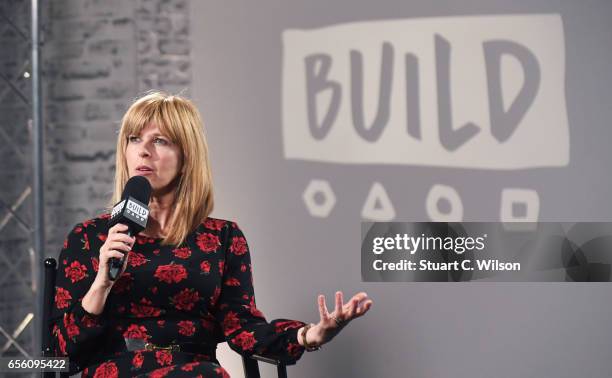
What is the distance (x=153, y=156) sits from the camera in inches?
89.9

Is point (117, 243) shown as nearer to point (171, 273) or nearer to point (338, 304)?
point (171, 273)

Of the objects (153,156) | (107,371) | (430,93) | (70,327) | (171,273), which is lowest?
(107,371)

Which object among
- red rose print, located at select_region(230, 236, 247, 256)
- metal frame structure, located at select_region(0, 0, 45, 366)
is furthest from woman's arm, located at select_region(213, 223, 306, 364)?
metal frame structure, located at select_region(0, 0, 45, 366)

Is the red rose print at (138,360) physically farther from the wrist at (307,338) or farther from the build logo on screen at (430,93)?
the build logo on screen at (430,93)

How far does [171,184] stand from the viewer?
237 centimetres

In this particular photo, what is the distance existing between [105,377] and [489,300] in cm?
147

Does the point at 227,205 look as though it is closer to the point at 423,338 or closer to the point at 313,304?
the point at 313,304

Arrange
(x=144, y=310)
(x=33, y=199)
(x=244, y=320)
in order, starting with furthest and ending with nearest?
1. (x=33, y=199)
2. (x=244, y=320)
3. (x=144, y=310)

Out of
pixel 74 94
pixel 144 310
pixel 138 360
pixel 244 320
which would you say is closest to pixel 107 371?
pixel 138 360

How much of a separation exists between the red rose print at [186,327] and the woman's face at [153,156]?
1.21ft

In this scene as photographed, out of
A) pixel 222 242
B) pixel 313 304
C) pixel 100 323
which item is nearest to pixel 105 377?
pixel 100 323

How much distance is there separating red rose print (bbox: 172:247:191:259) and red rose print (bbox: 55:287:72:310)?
0.98ft

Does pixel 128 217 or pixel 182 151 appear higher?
pixel 182 151

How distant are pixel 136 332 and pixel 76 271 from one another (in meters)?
0.23
